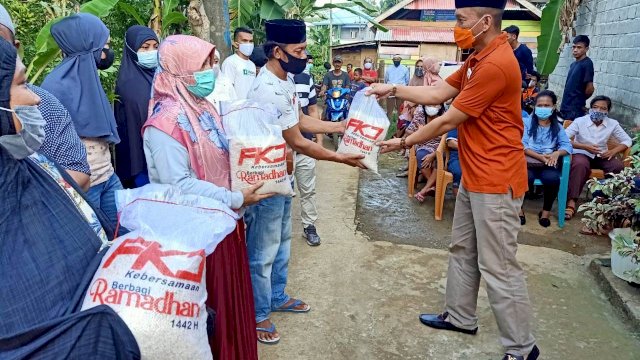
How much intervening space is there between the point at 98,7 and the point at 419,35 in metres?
14.7

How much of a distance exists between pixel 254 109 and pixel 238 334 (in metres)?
1.03

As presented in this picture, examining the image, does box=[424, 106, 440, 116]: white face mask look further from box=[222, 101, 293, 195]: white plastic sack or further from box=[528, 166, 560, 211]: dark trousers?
box=[222, 101, 293, 195]: white plastic sack

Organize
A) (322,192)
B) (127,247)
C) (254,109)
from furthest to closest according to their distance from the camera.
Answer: (322,192), (254,109), (127,247)

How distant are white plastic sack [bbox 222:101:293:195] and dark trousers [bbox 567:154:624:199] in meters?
4.17

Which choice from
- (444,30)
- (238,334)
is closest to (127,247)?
(238,334)

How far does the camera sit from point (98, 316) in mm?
1407

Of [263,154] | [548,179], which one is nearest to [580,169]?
[548,179]

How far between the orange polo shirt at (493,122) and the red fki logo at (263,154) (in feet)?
3.47

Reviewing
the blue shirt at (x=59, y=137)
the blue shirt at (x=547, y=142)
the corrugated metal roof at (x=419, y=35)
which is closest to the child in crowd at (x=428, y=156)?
the blue shirt at (x=547, y=142)

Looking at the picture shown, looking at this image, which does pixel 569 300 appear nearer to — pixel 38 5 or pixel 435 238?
pixel 435 238

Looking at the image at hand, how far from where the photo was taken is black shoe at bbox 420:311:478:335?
3046mm

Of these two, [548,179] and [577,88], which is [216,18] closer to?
[548,179]

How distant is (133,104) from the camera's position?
3.23 m

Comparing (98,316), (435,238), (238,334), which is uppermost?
(98,316)
